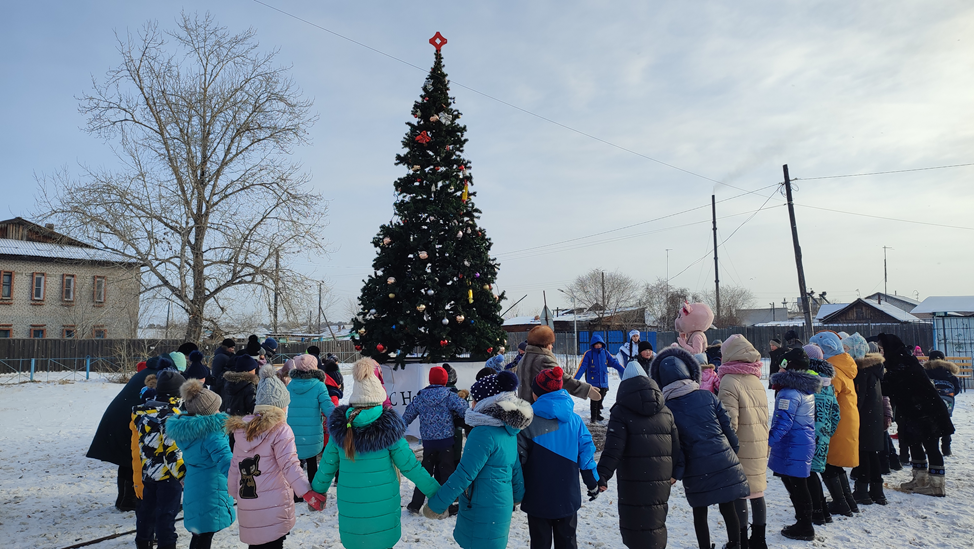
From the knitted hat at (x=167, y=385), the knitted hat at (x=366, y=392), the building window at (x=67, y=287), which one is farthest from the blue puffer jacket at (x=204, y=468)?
the building window at (x=67, y=287)

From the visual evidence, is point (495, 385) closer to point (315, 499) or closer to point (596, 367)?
point (315, 499)

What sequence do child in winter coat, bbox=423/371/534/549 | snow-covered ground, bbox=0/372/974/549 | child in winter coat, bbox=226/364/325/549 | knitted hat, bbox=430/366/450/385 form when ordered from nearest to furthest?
child in winter coat, bbox=423/371/534/549 < child in winter coat, bbox=226/364/325/549 < snow-covered ground, bbox=0/372/974/549 < knitted hat, bbox=430/366/450/385

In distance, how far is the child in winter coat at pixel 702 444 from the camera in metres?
4.16

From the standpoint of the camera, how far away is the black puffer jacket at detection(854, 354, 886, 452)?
645 centimetres

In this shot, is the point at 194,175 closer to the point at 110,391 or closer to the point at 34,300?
the point at 110,391

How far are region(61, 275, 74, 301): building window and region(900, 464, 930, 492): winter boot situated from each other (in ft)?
154

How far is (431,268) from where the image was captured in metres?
10.4

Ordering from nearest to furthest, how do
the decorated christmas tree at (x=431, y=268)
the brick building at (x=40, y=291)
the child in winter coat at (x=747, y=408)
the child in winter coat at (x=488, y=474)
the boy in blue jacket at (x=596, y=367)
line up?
the child in winter coat at (x=488, y=474), the child in winter coat at (x=747, y=408), the decorated christmas tree at (x=431, y=268), the boy in blue jacket at (x=596, y=367), the brick building at (x=40, y=291)

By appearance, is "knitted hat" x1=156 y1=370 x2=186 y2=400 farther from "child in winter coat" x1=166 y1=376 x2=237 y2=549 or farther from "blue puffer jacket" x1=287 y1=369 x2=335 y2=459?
"blue puffer jacket" x1=287 y1=369 x2=335 y2=459

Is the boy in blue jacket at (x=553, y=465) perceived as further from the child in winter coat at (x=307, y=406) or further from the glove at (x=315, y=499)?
the child in winter coat at (x=307, y=406)

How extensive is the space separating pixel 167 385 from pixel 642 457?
396 cm

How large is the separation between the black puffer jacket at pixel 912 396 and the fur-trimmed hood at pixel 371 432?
6.34 metres

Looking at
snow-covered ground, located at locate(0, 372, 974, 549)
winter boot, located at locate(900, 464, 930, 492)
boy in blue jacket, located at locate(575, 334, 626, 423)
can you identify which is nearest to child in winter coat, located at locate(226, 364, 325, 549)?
snow-covered ground, located at locate(0, 372, 974, 549)

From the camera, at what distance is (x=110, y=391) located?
18.4 metres
